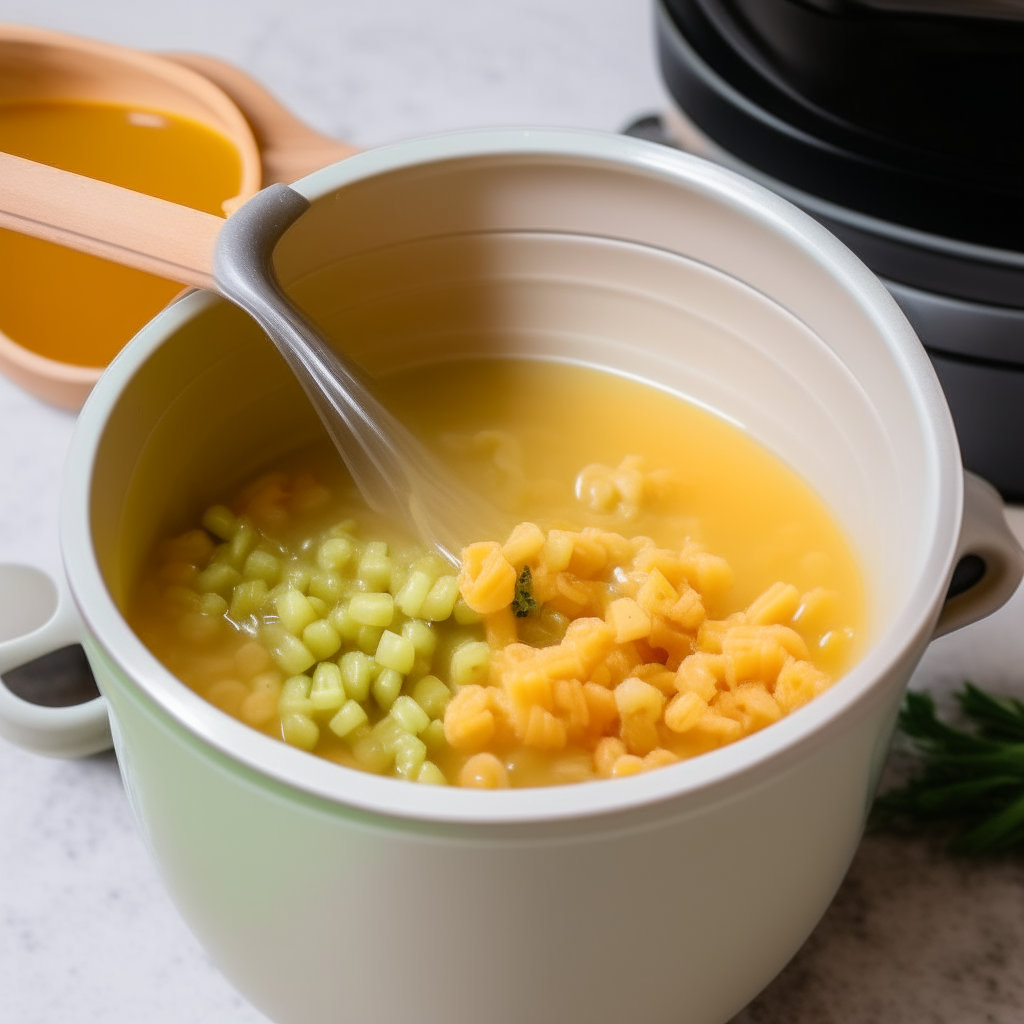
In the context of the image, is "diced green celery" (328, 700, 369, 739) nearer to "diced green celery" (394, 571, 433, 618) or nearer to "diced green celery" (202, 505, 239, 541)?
"diced green celery" (394, 571, 433, 618)

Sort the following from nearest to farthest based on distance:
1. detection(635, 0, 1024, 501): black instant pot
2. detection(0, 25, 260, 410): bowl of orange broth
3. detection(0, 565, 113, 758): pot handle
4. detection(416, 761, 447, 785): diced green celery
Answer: detection(416, 761, 447, 785): diced green celery < detection(0, 565, 113, 758): pot handle < detection(635, 0, 1024, 501): black instant pot < detection(0, 25, 260, 410): bowl of orange broth

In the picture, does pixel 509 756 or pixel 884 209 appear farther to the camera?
pixel 884 209

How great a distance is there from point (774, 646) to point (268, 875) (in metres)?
0.32

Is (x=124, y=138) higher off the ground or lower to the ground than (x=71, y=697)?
higher

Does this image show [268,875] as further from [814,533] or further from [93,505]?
[814,533]

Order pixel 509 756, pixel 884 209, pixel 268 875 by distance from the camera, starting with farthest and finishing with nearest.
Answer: pixel 884 209 < pixel 509 756 < pixel 268 875

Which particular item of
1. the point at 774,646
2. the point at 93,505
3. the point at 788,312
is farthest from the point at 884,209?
the point at 93,505

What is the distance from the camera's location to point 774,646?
2.51ft

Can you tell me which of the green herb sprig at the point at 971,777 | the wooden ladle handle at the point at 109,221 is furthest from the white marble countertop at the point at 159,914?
Answer: the wooden ladle handle at the point at 109,221

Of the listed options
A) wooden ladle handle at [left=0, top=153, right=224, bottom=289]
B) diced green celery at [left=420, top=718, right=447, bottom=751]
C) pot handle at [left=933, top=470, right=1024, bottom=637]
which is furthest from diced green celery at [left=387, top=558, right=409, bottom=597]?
pot handle at [left=933, top=470, right=1024, bottom=637]

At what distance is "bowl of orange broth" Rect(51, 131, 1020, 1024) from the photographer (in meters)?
0.58

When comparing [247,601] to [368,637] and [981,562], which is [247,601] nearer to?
[368,637]

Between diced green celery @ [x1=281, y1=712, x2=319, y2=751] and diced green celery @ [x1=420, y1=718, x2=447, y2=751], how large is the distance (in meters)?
0.06

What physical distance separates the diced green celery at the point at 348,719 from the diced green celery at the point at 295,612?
0.07 m
